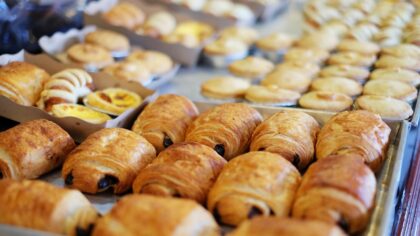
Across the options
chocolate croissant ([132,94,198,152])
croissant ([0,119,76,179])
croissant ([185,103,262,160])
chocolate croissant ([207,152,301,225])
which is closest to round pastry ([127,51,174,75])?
chocolate croissant ([132,94,198,152])

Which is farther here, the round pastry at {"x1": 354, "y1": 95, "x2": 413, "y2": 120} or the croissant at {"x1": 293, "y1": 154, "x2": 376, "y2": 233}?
the round pastry at {"x1": 354, "y1": 95, "x2": 413, "y2": 120}

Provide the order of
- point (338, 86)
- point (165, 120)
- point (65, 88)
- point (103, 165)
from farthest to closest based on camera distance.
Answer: point (338, 86)
point (65, 88)
point (165, 120)
point (103, 165)

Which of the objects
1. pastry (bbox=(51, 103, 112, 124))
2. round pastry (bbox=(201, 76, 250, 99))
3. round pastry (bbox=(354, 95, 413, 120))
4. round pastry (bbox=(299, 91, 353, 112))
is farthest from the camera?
round pastry (bbox=(201, 76, 250, 99))

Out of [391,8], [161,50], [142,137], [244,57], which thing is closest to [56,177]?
[142,137]

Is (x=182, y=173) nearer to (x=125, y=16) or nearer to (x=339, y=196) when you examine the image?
(x=339, y=196)

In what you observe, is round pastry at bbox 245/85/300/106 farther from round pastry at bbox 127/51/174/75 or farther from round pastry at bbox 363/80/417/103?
round pastry at bbox 127/51/174/75

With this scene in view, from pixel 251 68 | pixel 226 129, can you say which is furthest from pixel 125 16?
pixel 226 129

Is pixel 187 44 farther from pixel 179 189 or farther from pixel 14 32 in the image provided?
pixel 179 189
